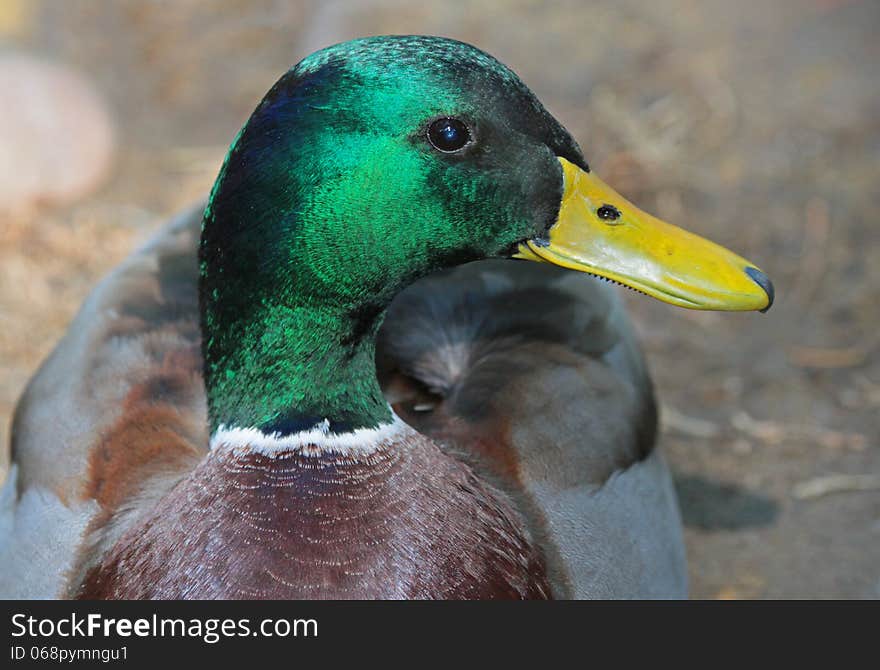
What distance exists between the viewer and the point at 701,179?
473cm

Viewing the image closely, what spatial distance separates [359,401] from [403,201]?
421mm

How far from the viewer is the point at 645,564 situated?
263 centimetres

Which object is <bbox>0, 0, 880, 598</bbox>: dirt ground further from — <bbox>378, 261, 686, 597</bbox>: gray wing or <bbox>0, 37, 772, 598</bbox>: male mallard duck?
<bbox>0, 37, 772, 598</bbox>: male mallard duck

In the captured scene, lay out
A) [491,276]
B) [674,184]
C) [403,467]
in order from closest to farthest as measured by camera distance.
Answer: [403,467]
[491,276]
[674,184]

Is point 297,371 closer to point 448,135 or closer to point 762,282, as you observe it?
point 448,135

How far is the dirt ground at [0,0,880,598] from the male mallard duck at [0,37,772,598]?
0.96m

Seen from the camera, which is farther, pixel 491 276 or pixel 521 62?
pixel 521 62

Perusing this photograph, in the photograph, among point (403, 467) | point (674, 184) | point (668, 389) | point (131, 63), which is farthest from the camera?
point (131, 63)

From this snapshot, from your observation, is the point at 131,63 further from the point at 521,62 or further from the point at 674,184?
the point at 674,184

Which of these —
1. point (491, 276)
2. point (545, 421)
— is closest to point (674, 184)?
point (491, 276)

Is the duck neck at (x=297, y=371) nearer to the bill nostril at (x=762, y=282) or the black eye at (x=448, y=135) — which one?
the black eye at (x=448, y=135)

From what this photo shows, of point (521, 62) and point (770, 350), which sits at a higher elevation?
point (521, 62)
